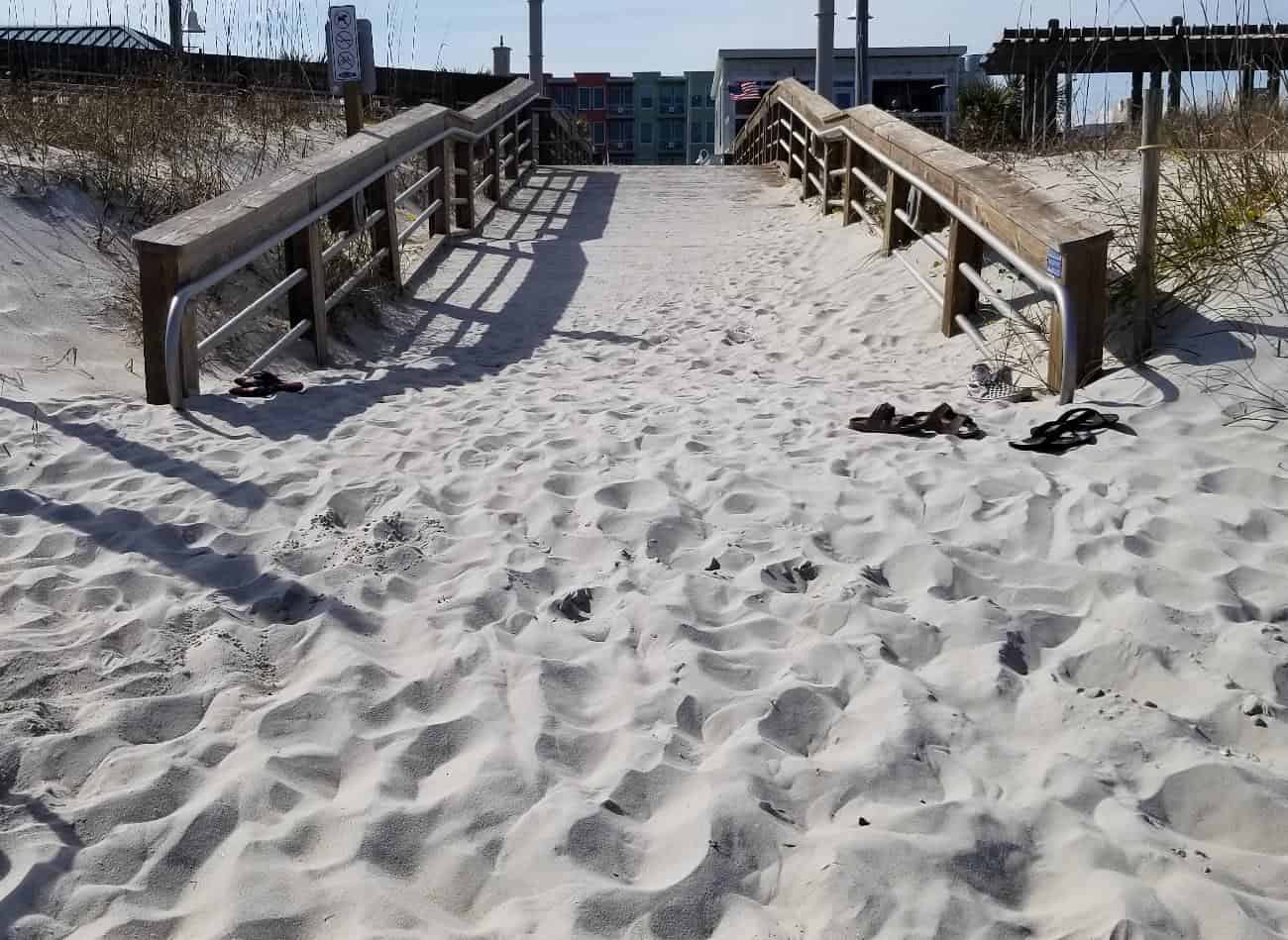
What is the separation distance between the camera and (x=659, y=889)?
2.14m

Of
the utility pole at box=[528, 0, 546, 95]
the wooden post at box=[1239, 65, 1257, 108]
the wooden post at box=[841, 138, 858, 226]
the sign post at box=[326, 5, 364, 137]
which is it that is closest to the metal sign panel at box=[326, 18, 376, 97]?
the sign post at box=[326, 5, 364, 137]

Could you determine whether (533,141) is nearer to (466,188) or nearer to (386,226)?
(466,188)

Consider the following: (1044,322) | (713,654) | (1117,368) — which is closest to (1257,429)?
(1117,368)

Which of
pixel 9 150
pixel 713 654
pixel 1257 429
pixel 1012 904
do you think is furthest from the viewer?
pixel 9 150

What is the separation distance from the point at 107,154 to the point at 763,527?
5.77m

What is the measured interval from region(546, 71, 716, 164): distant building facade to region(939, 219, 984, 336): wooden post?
4798 cm

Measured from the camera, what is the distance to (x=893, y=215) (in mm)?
8109

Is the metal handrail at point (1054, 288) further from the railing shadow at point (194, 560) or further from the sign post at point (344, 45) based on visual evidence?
the sign post at point (344, 45)

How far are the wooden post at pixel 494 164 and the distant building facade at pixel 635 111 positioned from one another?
4092 cm

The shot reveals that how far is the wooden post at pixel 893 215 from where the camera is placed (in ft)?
26.4

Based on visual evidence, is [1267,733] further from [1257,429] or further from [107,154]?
[107,154]

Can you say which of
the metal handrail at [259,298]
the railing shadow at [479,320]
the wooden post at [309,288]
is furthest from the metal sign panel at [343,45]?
the railing shadow at [479,320]

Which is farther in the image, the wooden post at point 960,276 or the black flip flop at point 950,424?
the wooden post at point 960,276

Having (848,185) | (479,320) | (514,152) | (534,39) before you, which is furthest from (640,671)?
(534,39)
